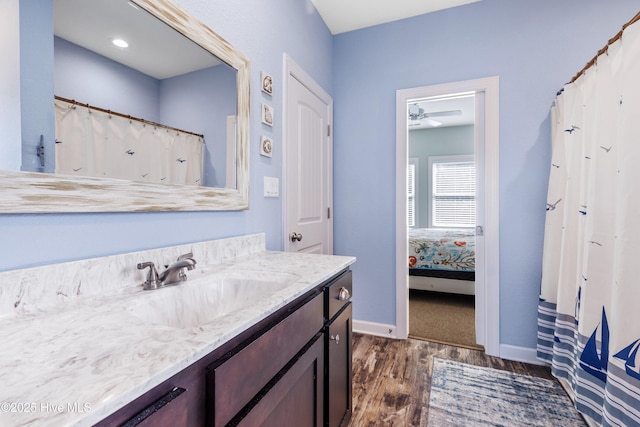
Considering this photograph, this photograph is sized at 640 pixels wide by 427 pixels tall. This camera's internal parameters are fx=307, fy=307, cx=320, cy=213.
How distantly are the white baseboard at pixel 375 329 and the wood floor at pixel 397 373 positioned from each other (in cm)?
5

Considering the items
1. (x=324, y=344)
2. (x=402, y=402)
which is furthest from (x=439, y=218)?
(x=324, y=344)

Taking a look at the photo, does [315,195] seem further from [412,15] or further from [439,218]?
[439,218]

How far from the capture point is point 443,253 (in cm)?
343

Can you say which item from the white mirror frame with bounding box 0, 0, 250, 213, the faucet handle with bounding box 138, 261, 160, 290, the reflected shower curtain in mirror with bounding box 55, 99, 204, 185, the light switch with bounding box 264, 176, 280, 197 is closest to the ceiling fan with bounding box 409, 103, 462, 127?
the light switch with bounding box 264, 176, 280, 197

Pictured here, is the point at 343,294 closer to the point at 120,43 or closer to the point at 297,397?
the point at 297,397

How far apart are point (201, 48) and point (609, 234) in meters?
1.90

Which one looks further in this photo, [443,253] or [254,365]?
[443,253]

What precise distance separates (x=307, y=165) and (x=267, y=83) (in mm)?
690

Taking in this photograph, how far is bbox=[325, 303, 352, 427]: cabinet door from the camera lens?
121cm

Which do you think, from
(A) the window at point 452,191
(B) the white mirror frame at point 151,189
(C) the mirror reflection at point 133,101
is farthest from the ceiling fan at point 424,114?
(C) the mirror reflection at point 133,101

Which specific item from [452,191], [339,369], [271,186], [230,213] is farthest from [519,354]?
[452,191]

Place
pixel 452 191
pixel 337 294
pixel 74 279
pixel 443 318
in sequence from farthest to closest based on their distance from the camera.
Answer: pixel 452 191, pixel 443 318, pixel 337 294, pixel 74 279

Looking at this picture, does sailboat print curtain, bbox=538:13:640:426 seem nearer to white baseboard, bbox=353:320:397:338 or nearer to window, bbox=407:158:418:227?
white baseboard, bbox=353:320:397:338

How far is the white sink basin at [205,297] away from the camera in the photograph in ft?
2.99
